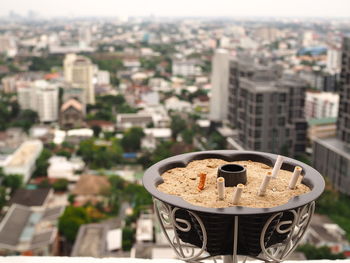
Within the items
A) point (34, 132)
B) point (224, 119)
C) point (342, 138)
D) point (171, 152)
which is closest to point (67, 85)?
point (34, 132)

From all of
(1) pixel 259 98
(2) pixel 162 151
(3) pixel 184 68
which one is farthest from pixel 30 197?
(3) pixel 184 68

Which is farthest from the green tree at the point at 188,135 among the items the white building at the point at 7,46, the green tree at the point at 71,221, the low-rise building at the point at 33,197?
the white building at the point at 7,46

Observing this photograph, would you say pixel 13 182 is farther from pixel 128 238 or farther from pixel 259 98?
pixel 259 98

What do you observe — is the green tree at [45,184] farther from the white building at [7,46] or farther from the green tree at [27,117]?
the white building at [7,46]

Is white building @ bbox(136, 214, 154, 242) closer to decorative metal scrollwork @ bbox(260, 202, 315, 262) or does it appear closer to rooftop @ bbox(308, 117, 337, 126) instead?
rooftop @ bbox(308, 117, 337, 126)

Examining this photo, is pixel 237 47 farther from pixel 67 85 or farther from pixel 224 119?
pixel 224 119

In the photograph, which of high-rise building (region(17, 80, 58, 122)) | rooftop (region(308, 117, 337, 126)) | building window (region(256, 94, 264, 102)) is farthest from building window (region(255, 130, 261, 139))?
high-rise building (region(17, 80, 58, 122))
